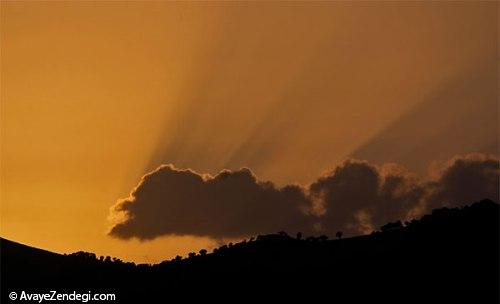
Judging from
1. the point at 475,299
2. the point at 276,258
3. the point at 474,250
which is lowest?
the point at 475,299

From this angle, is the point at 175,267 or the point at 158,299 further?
the point at 175,267

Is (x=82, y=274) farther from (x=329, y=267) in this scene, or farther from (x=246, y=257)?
(x=329, y=267)

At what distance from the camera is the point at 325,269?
80.6m

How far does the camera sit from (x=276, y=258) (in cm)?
8794

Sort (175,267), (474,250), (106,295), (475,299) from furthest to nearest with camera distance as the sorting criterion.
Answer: (175,267) → (106,295) → (474,250) → (475,299)

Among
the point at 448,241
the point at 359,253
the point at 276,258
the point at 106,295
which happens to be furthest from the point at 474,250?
the point at 106,295

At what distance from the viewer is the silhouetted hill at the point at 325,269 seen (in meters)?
75.4

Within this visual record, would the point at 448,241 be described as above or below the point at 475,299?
above

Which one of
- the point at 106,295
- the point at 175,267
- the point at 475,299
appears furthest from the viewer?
the point at 175,267

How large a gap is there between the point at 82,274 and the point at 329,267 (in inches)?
991

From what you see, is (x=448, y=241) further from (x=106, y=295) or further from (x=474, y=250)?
(x=106, y=295)

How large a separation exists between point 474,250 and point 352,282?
10.2 m

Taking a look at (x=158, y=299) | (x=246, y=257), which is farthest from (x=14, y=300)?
(x=246, y=257)

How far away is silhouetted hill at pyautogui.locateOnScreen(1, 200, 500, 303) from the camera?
7538 cm
